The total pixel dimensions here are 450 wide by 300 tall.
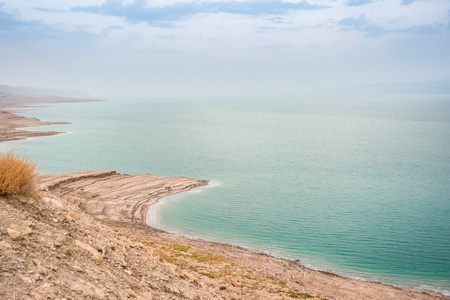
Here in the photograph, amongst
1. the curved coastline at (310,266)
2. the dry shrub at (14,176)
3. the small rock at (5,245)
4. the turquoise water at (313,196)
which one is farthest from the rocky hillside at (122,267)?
the turquoise water at (313,196)

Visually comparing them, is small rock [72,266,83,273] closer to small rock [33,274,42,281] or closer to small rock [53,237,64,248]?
small rock [53,237,64,248]

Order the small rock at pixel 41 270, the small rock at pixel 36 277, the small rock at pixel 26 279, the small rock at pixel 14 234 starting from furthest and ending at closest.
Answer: the small rock at pixel 14 234, the small rock at pixel 41 270, the small rock at pixel 36 277, the small rock at pixel 26 279

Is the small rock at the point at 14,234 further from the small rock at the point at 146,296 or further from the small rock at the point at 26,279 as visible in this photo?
the small rock at the point at 146,296

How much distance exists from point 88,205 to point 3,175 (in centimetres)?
2904

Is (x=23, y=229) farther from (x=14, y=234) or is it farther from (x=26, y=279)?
(x=26, y=279)

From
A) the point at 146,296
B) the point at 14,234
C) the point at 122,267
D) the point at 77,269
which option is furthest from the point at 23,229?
the point at 146,296

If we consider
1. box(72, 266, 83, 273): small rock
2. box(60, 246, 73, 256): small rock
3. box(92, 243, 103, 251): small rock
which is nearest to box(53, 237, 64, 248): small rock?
box(60, 246, 73, 256): small rock

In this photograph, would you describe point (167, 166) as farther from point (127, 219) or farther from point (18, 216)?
point (18, 216)

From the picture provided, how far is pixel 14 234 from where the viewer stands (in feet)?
32.6

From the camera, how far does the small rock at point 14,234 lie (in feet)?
32.4

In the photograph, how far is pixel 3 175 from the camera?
11.5m

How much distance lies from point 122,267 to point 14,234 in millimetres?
3670

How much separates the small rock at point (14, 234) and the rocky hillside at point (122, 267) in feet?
0.08

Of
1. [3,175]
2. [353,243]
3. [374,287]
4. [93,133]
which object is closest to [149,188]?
[353,243]
